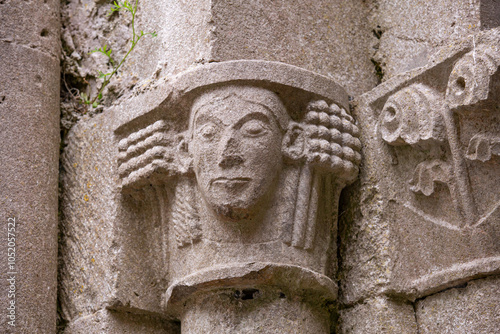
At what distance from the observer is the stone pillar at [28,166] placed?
3215 mm

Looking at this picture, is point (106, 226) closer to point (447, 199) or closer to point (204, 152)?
point (204, 152)

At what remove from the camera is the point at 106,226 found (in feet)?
10.8

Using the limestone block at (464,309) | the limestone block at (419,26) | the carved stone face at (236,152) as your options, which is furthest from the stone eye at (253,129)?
the limestone block at (464,309)

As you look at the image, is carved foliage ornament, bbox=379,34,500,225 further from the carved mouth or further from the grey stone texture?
the carved mouth

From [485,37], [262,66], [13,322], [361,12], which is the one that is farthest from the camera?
[361,12]

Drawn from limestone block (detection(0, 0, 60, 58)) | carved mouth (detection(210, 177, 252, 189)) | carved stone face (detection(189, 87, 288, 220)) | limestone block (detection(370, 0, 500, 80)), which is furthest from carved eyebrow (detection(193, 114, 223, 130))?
limestone block (detection(0, 0, 60, 58))

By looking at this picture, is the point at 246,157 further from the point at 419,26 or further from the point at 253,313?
the point at 419,26

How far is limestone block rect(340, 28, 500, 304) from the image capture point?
2.76 meters

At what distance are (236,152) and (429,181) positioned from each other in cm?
68

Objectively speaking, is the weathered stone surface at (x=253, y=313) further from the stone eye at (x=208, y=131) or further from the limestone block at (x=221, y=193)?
the stone eye at (x=208, y=131)

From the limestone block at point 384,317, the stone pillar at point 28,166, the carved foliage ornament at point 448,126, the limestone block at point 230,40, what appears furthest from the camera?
the stone pillar at point 28,166

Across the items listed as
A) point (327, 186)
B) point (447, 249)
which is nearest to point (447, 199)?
point (447, 249)

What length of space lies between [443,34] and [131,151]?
1217 millimetres

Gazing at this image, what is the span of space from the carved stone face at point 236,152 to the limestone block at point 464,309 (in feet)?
2.26
